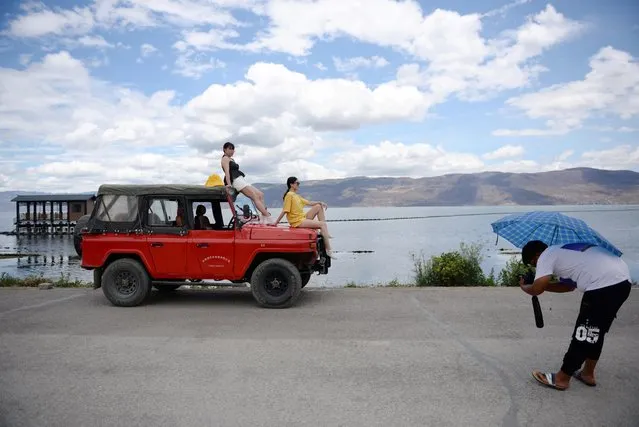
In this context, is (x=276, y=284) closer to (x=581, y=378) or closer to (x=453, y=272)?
(x=453, y=272)

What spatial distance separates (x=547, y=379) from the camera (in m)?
4.81

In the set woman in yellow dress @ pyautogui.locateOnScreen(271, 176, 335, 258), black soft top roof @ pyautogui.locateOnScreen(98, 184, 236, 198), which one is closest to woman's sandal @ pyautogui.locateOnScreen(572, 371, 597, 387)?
woman in yellow dress @ pyautogui.locateOnScreen(271, 176, 335, 258)

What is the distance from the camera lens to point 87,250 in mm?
8672

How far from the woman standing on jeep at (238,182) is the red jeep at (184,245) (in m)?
0.39

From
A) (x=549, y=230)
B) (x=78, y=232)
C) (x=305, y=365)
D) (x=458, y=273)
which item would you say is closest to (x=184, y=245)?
(x=78, y=232)

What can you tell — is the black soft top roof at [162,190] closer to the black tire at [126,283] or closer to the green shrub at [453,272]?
the black tire at [126,283]

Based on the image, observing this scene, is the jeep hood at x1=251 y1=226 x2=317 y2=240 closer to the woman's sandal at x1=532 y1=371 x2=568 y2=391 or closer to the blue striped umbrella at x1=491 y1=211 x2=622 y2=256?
the blue striped umbrella at x1=491 y1=211 x2=622 y2=256

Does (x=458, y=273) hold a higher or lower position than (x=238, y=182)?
lower

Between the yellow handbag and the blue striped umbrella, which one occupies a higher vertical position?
the yellow handbag

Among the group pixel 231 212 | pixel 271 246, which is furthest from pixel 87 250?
pixel 271 246

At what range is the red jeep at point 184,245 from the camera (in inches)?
333

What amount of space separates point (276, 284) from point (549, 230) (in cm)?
490

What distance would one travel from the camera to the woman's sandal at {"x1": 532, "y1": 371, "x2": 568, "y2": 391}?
4.77 m

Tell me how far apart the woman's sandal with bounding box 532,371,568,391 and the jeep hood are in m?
4.45
